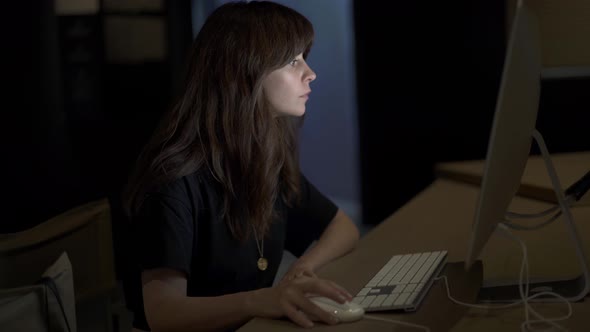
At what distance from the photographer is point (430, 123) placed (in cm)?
347

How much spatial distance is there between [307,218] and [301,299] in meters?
0.69

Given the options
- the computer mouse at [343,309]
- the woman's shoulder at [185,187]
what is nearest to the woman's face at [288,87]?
the woman's shoulder at [185,187]

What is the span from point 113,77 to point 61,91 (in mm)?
268

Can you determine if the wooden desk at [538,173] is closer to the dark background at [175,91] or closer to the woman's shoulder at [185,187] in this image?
the dark background at [175,91]

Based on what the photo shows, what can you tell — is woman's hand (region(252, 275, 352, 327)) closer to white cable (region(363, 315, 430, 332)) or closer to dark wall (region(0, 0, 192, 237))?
white cable (region(363, 315, 430, 332))

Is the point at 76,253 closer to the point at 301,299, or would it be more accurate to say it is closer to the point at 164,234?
the point at 164,234

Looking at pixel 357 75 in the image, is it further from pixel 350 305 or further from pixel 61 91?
pixel 350 305

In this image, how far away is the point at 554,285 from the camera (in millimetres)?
1135

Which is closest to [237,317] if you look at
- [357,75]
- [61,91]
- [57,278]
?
[57,278]

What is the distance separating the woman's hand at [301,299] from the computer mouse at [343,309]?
0.4 inches

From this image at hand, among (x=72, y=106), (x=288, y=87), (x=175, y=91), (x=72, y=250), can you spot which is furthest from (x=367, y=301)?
(x=175, y=91)

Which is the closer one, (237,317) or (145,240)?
(237,317)

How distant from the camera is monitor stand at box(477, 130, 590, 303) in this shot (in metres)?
1.06

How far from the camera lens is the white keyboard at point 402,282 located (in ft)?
3.60
